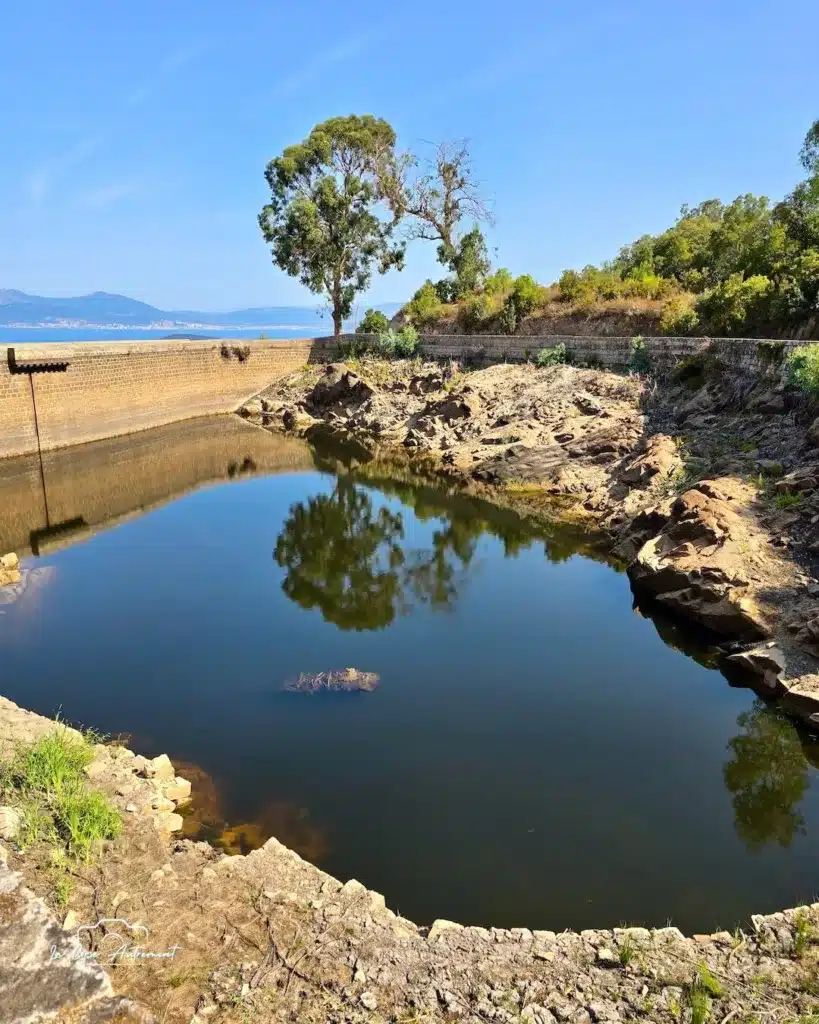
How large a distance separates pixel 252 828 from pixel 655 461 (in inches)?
640

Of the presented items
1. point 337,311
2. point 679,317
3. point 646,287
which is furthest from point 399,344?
point 679,317

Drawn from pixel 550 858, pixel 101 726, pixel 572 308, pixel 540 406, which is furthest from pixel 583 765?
pixel 572 308

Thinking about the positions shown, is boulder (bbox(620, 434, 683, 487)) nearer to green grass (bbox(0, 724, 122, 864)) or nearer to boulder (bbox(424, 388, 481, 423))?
boulder (bbox(424, 388, 481, 423))

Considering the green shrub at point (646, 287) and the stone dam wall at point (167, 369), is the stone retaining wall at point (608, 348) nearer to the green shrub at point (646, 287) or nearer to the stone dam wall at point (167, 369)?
the stone dam wall at point (167, 369)

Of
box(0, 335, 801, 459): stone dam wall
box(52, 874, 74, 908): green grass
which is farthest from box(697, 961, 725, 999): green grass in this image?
box(0, 335, 801, 459): stone dam wall

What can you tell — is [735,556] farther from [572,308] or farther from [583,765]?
[572,308]

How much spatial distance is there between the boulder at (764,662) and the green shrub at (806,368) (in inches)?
362

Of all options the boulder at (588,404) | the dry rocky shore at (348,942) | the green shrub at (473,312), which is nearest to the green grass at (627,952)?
the dry rocky shore at (348,942)

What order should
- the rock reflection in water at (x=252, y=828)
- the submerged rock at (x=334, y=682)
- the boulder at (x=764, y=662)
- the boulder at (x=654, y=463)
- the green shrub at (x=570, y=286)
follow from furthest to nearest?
the green shrub at (x=570, y=286)
the boulder at (x=654, y=463)
the submerged rock at (x=334, y=682)
the boulder at (x=764, y=662)
the rock reflection in water at (x=252, y=828)

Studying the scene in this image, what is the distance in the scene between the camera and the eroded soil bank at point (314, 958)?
17.9 feet

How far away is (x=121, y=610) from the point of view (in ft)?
49.3

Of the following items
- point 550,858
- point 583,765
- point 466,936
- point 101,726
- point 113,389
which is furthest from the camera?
point 113,389

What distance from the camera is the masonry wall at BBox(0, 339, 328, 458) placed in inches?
1121

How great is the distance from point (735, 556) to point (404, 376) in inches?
1075
